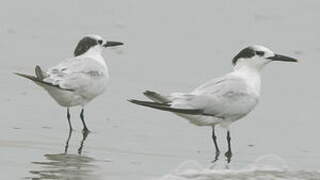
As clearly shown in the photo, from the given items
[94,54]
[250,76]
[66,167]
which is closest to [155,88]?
[94,54]

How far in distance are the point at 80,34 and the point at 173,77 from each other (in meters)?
2.49

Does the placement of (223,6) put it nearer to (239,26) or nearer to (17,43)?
(239,26)

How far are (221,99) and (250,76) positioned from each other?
61cm

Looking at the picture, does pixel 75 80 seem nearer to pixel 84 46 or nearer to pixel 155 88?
pixel 84 46

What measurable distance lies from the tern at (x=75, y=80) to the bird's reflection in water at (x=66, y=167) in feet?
3.28

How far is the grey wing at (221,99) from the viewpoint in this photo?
9.53 m

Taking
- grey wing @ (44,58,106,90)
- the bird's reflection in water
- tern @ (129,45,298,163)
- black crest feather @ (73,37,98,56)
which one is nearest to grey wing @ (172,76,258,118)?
tern @ (129,45,298,163)

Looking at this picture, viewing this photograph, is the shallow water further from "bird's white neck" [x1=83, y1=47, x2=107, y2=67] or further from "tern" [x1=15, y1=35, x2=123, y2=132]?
"bird's white neck" [x1=83, y1=47, x2=107, y2=67]

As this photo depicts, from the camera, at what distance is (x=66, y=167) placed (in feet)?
27.5

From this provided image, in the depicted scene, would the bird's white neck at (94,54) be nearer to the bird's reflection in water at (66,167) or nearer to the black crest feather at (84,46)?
the black crest feather at (84,46)

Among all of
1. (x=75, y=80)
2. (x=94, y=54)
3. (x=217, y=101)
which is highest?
(x=94, y=54)

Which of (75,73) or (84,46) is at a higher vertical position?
(84,46)

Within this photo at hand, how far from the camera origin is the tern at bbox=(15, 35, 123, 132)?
33.0 ft

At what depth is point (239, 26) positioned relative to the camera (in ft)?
51.5
